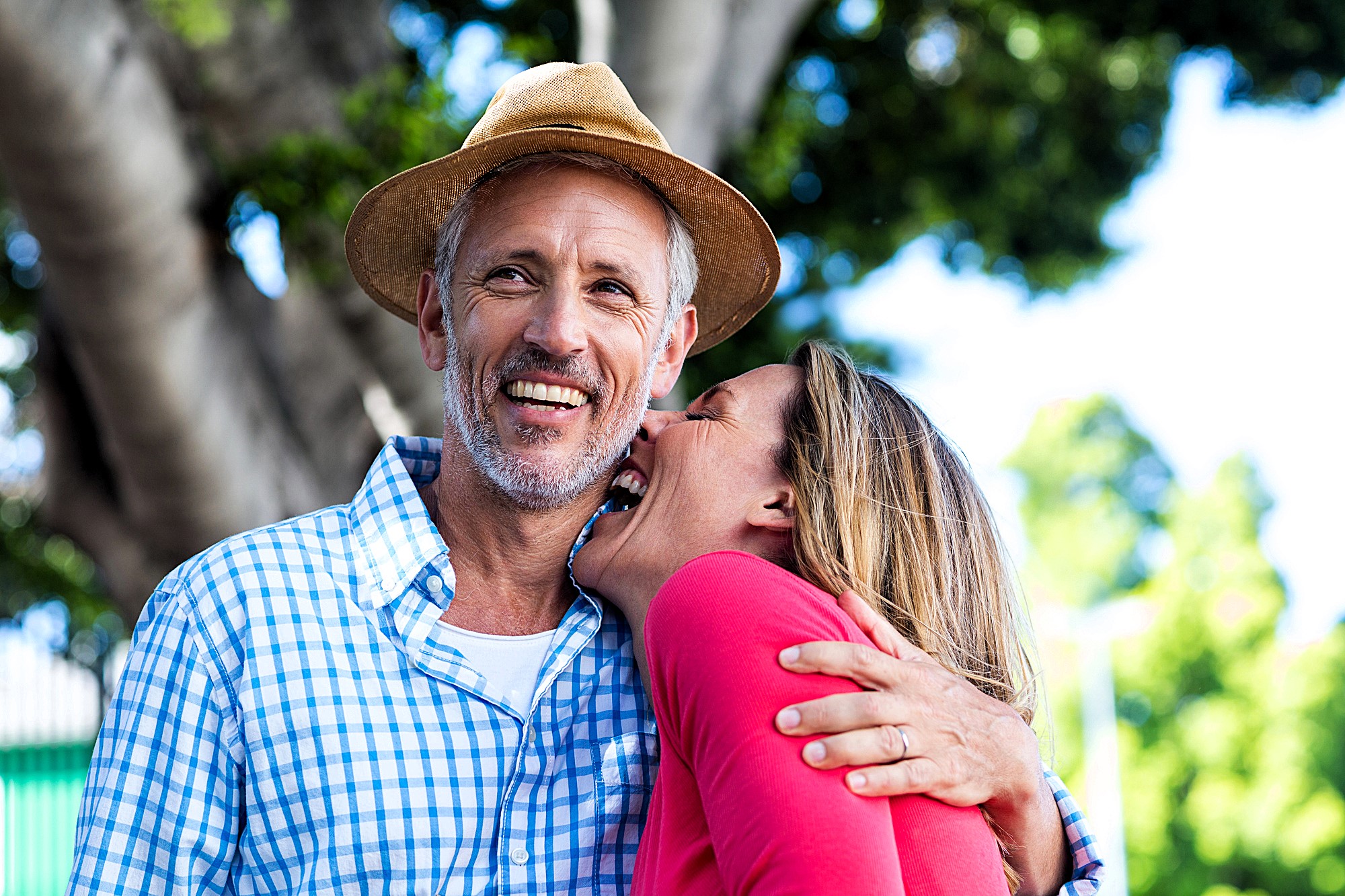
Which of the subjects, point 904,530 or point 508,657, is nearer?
point 904,530

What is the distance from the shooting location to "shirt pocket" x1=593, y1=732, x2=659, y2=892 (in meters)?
2.08

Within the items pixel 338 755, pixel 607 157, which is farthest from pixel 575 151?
pixel 338 755

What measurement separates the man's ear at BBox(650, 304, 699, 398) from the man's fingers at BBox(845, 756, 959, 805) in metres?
1.05

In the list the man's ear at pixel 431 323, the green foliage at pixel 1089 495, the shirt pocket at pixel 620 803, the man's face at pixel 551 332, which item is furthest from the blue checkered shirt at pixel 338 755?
the green foliage at pixel 1089 495

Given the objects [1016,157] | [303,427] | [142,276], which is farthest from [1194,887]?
[142,276]

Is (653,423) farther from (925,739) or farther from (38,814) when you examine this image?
(38,814)

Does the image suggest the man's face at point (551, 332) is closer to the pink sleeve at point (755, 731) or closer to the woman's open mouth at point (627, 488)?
the woman's open mouth at point (627, 488)

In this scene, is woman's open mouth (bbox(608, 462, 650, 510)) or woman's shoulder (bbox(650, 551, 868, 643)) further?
woman's open mouth (bbox(608, 462, 650, 510))

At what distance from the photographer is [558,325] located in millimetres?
2230

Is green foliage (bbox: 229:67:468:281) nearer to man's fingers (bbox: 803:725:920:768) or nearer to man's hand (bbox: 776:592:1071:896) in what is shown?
man's hand (bbox: 776:592:1071:896)

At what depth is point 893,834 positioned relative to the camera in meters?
1.59

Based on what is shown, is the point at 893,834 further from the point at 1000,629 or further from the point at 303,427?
the point at 303,427

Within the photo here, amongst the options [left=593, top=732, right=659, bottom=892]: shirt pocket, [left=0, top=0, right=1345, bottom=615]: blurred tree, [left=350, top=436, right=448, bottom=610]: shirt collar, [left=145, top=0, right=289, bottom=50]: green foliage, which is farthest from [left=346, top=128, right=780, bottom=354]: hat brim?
[left=145, top=0, right=289, bottom=50]: green foliage

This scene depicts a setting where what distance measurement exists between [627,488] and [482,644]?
0.43 meters
